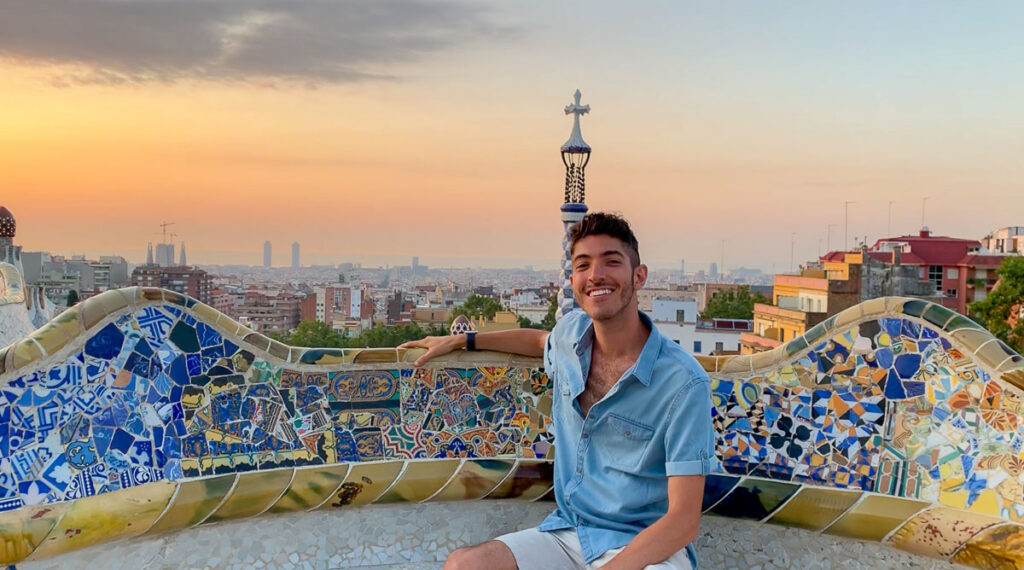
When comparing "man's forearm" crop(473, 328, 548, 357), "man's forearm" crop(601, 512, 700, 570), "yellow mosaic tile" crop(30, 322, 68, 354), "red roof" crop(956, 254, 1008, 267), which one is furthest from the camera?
"red roof" crop(956, 254, 1008, 267)

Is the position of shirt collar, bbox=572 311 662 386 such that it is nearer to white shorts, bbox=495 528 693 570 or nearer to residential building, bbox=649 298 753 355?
white shorts, bbox=495 528 693 570

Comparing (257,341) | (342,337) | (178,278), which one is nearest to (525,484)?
(257,341)

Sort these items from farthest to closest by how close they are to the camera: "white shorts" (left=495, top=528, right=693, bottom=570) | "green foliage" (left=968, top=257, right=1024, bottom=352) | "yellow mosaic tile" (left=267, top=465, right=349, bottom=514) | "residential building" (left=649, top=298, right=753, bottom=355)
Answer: "residential building" (left=649, top=298, right=753, bottom=355) → "green foliage" (left=968, top=257, right=1024, bottom=352) → "yellow mosaic tile" (left=267, top=465, right=349, bottom=514) → "white shorts" (left=495, top=528, right=693, bottom=570)

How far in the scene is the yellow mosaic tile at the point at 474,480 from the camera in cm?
365

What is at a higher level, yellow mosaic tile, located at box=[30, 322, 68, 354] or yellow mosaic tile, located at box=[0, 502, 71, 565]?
yellow mosaic tile, located at box=[30, 322, 68, 354]

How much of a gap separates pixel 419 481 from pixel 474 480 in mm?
222

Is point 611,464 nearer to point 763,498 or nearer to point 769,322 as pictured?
point 763,498

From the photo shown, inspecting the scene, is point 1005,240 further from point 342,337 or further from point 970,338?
point 970,338

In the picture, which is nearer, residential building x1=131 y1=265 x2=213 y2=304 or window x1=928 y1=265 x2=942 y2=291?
window x1=928 y1=265 x2=942 y2=291

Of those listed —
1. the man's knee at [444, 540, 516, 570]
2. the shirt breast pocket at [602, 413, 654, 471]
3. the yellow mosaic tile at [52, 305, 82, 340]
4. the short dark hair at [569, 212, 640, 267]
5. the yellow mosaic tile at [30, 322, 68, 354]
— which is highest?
the short dark hair at [569, 212, 640, 267]

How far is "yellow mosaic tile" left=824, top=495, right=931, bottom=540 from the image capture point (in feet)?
10.8

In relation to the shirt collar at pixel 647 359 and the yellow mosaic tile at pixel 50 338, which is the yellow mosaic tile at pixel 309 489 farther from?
the shirt collar at pixel 647 359

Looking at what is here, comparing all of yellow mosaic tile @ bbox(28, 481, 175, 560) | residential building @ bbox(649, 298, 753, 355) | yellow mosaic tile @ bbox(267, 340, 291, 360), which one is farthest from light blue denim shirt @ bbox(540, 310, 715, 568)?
residential building @ bbox(649, 298, 753, 355)

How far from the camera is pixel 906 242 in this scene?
42.1 m
